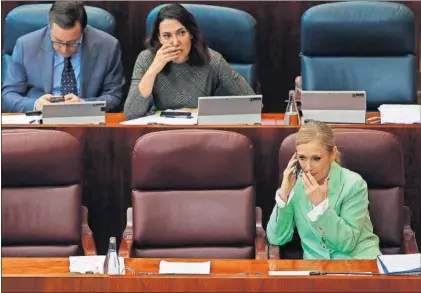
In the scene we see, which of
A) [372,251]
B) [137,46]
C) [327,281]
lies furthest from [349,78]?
[327,281]

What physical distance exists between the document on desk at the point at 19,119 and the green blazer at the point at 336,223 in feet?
2.43

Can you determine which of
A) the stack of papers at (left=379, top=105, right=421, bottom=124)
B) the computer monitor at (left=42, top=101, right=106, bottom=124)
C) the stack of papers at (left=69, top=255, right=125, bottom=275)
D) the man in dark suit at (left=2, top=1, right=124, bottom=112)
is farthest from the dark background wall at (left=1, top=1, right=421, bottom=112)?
the stack of papers at (left=69, top=255, right=125, bottom=275)

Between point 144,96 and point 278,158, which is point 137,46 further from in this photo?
point 278,158

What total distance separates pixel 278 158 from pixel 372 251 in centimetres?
35

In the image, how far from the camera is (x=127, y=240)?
2406 mm

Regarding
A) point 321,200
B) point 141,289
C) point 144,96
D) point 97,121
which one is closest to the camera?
point 141,289

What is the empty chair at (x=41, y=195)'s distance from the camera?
238 cm

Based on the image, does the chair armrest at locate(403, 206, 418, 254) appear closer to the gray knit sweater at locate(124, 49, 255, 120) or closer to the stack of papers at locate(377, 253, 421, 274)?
the stack of papers at locate(377, 253, 421, 274)

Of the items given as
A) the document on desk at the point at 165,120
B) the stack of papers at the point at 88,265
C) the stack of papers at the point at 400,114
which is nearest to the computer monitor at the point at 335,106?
the stack of papers at the point at 400,114

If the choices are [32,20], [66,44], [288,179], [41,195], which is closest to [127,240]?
[41,195]

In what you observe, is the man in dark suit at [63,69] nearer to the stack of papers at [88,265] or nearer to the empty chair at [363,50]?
the empty chair at [363,50]

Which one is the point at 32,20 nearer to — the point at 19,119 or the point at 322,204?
the point at 19,119

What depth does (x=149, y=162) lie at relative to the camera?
2.38 m

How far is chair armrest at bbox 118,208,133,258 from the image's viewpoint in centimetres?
234
